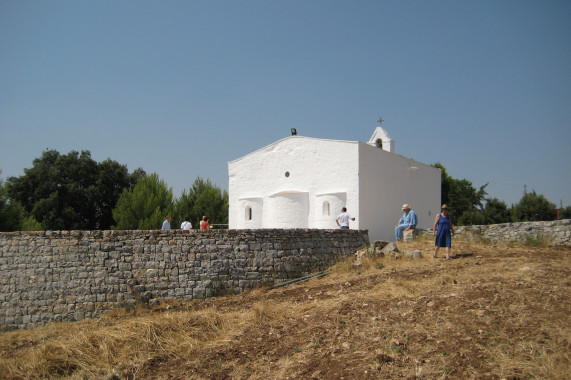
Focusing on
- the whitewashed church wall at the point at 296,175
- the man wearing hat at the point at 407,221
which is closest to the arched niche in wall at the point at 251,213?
the whitewashed church wall at the point at 296,175

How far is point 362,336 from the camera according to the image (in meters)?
7.54

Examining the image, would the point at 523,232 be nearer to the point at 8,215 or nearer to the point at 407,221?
the point at 407,221

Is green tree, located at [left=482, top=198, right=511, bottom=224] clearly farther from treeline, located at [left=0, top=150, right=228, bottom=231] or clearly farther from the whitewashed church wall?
the whitewashed church wall

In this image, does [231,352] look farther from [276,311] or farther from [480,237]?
[480,237]

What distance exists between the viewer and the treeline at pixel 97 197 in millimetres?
33969

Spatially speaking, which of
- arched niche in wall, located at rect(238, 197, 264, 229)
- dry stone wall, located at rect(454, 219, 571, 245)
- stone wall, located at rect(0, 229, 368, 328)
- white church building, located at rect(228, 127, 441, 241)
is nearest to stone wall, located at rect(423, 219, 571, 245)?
dry stone wall, located at rect(454, 219, 571, 245)

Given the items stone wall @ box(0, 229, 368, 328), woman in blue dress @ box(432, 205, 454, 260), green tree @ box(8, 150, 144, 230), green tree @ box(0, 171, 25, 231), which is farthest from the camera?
green tree @ box(8, 150, 144, 230)

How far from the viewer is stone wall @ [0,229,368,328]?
12922mm

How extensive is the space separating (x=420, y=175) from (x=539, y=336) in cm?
1748

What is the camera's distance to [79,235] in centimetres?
1334

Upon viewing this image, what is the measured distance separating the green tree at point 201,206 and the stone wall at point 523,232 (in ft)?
72.8

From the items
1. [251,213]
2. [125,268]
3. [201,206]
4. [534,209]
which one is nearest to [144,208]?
[201,206]

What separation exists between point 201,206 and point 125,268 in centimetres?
2269

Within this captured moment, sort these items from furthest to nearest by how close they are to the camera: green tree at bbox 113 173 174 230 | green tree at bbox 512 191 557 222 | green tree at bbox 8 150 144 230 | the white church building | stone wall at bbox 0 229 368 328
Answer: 1. green tree at bbox 8 150 144 230
2. green tree at bbox 512 191 557 222
3. green tree at bbox 113 173 174 230
4. the white church building
5. stone wall at bbox 0 229 368 328
